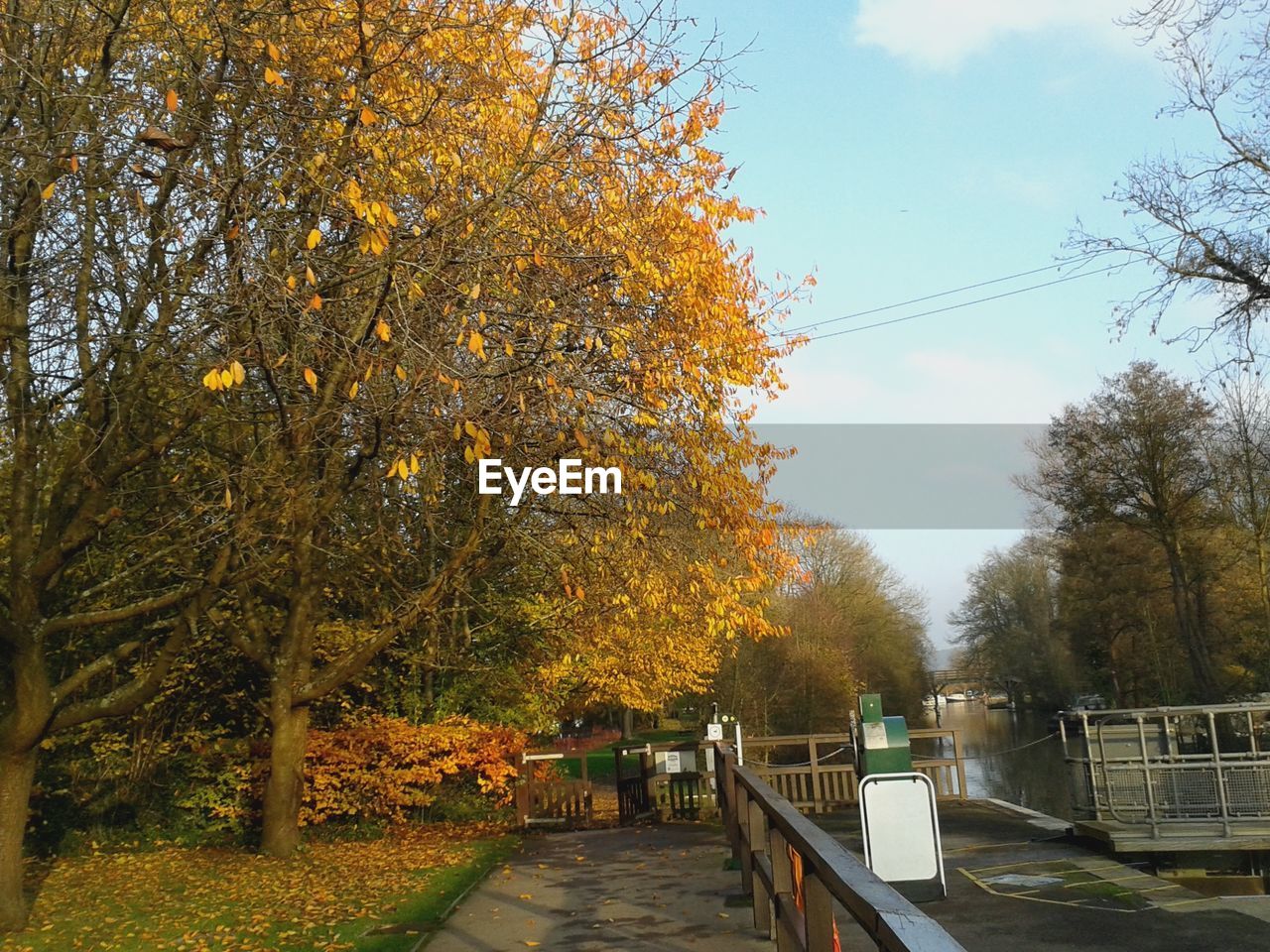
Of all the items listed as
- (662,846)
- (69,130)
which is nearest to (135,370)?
(69,130)

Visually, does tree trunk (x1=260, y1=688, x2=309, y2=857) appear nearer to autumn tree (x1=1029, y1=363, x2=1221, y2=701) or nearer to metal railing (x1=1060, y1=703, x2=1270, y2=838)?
metal railing (x1=1060, y1=703, x2=1270, y2=838)

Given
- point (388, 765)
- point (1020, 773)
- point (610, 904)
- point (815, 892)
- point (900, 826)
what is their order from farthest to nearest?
point (1020, 773) → point (388, 765) → point (610, 904) → point (900, 826) → point (815, 892)

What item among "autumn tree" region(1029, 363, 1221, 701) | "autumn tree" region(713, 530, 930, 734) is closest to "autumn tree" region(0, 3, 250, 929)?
"autumn tree" region(713, 530, 930, 734)

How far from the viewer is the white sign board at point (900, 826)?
955 centimetres

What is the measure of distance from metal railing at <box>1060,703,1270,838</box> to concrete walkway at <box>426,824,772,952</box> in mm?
5114

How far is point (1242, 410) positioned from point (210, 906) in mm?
34253

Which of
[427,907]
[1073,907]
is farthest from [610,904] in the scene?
[1073,907]

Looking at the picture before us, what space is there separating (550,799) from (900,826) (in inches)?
406

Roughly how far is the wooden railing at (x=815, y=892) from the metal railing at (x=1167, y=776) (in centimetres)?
740

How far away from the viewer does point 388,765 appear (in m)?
17.1

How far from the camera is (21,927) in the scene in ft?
30.4

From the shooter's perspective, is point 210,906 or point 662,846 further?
point 662,846

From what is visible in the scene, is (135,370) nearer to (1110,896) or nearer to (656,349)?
(656,349)

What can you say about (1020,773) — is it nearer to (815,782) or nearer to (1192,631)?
(1192,631)
